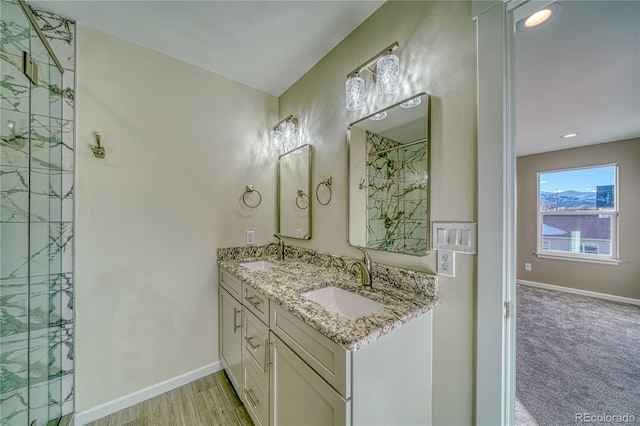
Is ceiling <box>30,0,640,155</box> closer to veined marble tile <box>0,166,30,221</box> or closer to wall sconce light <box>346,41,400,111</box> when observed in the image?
wall sconce light <box>346,41,400,111</box>

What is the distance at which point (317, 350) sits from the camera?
872mm

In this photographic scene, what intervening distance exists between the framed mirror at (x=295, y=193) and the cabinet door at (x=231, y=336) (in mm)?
728

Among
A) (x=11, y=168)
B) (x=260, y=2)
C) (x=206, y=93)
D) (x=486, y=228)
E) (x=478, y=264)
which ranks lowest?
(x=478, y=264)

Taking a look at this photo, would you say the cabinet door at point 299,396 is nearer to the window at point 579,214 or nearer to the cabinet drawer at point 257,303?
the cabinet drawer at point 257,303

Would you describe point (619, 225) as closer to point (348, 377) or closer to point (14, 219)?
point (348, 377)

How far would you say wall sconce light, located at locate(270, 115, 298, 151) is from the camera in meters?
2.02

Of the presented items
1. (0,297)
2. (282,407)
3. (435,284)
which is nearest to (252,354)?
(282,407)

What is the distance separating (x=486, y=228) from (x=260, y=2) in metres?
1.70

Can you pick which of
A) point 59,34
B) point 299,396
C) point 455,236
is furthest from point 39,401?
point 455,236

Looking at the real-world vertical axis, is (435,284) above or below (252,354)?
above

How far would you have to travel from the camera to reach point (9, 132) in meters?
1.19

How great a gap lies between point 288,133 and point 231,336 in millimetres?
1687

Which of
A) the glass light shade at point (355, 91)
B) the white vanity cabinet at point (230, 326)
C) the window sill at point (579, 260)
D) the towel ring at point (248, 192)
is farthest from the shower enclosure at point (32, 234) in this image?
the window sill at point (579, 260)

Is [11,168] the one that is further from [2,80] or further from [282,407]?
[282,407]
